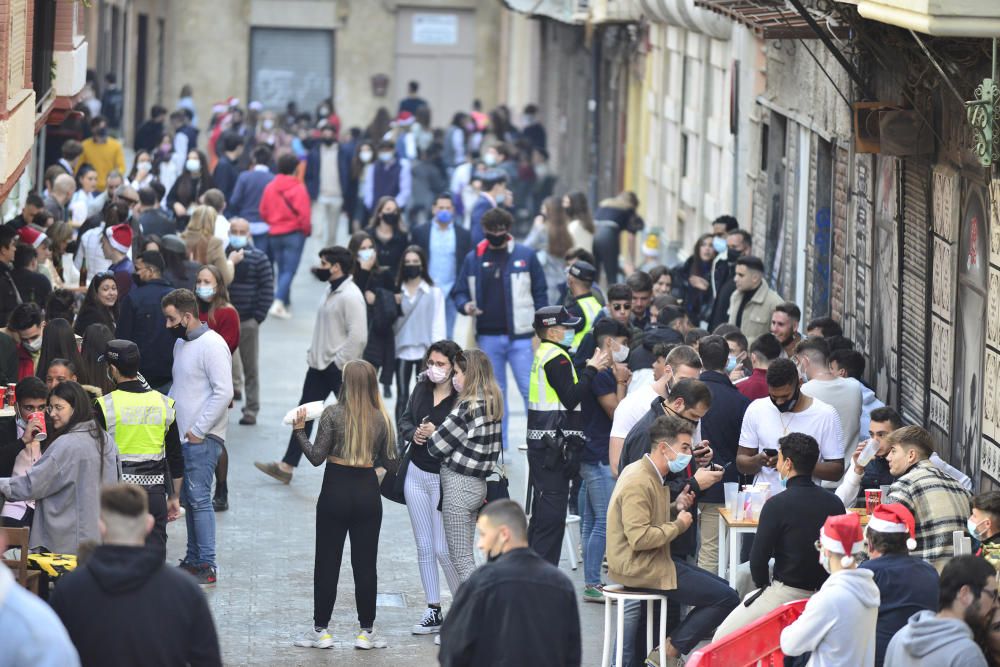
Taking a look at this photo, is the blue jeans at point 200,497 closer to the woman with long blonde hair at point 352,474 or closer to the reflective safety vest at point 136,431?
the reflective safety vest at point 136,431

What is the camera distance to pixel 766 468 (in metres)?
10.7

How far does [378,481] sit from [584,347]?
8.54 feet

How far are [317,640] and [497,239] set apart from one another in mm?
5218

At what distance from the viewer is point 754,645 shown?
8.49 metres

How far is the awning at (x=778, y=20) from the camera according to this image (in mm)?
13828

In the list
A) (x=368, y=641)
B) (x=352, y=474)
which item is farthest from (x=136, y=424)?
(x=368, y=641)

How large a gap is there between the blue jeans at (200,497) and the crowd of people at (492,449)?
2cm

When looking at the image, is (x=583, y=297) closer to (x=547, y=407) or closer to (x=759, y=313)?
(x=759, y=313)

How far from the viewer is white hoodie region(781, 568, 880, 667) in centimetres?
767

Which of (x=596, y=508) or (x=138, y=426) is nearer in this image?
(x=138, y=426)

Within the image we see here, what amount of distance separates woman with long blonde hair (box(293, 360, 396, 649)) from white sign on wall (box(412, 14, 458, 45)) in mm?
35187

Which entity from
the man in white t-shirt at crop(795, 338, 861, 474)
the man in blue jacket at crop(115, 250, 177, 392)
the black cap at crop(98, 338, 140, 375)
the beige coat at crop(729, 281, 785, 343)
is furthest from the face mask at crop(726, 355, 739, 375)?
the black cap at crop(98, 338, 140, 375)

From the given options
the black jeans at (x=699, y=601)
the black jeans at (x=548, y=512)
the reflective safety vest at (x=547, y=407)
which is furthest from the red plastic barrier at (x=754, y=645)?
the reflective safety vest at (x=547, y=407)

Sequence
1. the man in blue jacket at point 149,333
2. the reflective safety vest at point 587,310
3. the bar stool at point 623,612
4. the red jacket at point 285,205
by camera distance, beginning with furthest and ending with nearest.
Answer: the red jacket at point 285,205 → the reflective safety vest at point 587,310 → the man in blue jacket at point 149,333 → the bar stool at point 623,612
